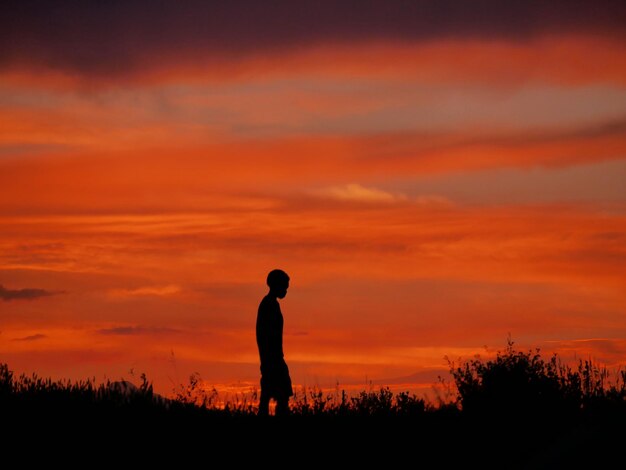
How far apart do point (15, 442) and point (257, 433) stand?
11.0 ft

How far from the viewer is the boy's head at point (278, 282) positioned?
15008 mm

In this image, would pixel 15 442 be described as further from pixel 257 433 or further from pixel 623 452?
pixel 623 452

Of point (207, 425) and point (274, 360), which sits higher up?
point (274, 360)

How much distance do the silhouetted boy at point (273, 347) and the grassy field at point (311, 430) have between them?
1.39ft

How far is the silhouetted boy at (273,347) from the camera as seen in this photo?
15078 mm

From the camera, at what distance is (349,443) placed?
14.0 meters

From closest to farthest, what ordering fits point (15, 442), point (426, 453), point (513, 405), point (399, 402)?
point (15, 442)
point (426, 453)
point (399, 402)
point (513, 405)

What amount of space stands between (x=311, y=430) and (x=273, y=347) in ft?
5.05

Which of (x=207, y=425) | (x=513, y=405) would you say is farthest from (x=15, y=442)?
(x=513, y=405)

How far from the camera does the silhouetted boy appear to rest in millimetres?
15078

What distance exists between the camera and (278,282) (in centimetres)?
1502

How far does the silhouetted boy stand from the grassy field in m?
0.43

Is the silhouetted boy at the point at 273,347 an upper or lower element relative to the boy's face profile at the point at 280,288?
lower

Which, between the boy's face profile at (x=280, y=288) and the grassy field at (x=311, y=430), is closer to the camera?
the grassy field at (x=311, y=430)
